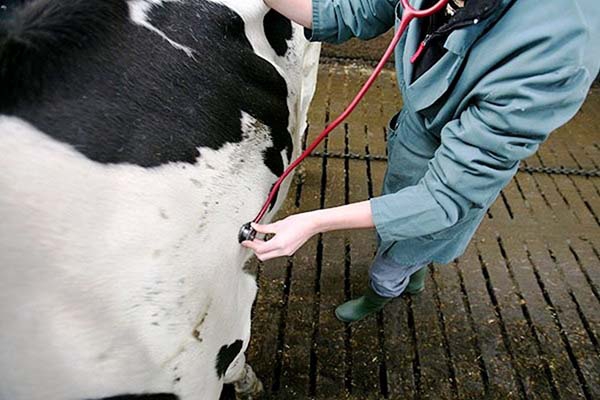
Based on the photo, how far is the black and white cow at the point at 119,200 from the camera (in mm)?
684

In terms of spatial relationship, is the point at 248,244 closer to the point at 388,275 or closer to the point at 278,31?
the point at 278,31

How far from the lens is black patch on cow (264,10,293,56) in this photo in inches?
49.7

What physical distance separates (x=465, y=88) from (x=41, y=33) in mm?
692

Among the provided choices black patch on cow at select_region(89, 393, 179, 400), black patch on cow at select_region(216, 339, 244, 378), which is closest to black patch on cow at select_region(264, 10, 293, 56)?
black patch on cow at select_region(216, 339, 244, 378)

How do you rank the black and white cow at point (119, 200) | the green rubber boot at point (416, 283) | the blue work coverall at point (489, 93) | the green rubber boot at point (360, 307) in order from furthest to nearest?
the green rubber boot at point (416, 283) → the green rubber boot at point (360, 307) → the blue work coverall at point (489, 93) → the black and white cow at point (119, 200)

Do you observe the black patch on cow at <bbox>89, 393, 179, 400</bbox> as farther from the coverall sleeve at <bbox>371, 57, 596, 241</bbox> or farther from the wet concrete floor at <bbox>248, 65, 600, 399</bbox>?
the wet concrete floor at <bbox>248, 65, 600, 399</bbox>

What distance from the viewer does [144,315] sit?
2.48 ft

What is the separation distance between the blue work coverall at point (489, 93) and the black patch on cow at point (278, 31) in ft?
0.27

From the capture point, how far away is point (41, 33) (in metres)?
0.77

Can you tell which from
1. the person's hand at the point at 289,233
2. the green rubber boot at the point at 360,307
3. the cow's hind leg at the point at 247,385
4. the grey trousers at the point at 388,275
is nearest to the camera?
the person's hand at the point at 289,233

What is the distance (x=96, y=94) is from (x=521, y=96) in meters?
0.64

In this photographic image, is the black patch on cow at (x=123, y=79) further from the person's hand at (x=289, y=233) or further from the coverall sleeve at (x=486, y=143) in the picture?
the coverall sleeve at (x=486, y=143)

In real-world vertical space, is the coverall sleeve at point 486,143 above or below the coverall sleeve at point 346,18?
below

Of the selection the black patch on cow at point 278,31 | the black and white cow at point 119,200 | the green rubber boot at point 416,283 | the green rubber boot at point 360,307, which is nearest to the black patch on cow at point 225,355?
the black and white cow at point 119,200
